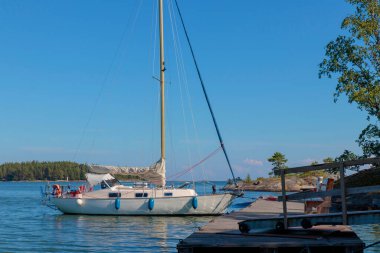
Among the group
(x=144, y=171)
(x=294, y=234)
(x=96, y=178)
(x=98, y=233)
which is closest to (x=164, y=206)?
(x=144, y=171)

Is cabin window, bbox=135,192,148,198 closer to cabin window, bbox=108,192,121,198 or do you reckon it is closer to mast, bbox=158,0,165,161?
cabin window, bbox=108,192,121,198

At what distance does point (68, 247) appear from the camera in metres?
22.3

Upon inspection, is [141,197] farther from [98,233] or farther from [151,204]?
[98,233]

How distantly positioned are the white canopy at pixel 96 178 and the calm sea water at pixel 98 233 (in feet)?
9.81

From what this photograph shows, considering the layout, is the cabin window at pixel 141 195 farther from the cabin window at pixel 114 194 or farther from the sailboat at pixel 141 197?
the cabin window at pixel 114 194

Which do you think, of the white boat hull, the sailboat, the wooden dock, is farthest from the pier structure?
the sailboat

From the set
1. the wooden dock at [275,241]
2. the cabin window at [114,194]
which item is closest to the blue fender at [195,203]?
the cabin window at [114,194]

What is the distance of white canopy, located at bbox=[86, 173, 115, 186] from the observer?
39516mm

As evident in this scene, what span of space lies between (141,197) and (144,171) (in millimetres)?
2395

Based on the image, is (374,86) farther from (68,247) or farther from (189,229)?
(68,247)

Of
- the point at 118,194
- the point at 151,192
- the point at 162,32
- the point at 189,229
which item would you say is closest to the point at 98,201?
the point at 118,194

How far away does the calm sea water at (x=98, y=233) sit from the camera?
2219cm

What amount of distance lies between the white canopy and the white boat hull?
Result: 1980 millimetres

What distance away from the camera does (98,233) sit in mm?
27500
